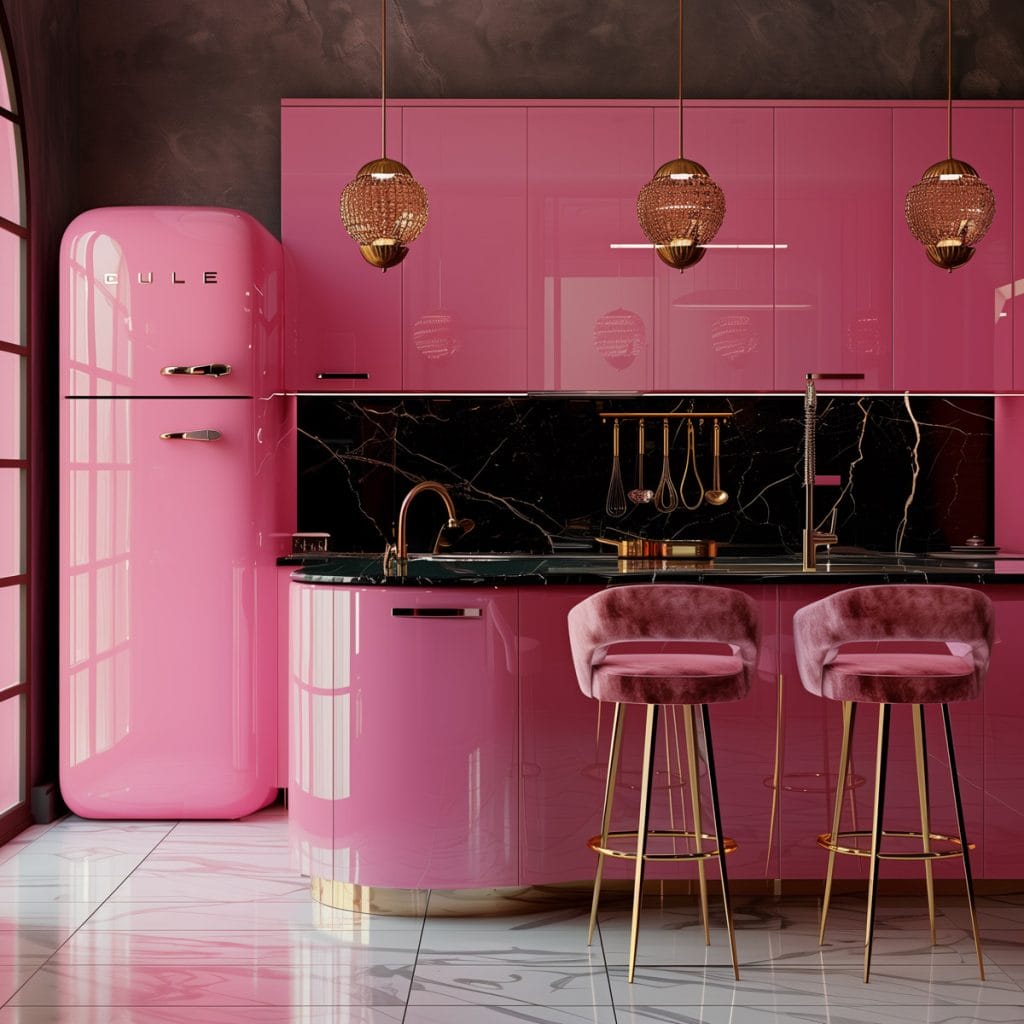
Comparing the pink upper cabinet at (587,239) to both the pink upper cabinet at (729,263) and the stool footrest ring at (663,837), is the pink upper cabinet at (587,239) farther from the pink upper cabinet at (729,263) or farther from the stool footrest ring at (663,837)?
the stool footrest ring at (663,837)

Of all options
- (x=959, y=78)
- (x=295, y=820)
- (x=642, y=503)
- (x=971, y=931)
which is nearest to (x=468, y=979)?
(x=295, y=820)

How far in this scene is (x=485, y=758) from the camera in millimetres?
3158

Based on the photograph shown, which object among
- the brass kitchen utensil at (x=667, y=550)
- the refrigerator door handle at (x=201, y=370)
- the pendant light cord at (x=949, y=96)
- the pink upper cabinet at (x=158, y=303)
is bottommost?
the brass kitchen utensil at (x=667, y=550)

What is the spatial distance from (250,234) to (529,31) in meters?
1.50

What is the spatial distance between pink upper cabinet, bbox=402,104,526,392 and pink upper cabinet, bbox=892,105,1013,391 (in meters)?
1.38

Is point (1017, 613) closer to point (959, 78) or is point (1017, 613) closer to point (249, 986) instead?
point (249, 986)

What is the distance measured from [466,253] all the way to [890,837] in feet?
8.12

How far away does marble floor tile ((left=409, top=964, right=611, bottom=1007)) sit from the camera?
2719 millimetres

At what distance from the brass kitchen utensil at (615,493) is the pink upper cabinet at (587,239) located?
1.55 feet

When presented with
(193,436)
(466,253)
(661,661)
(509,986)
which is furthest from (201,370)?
(509,986)

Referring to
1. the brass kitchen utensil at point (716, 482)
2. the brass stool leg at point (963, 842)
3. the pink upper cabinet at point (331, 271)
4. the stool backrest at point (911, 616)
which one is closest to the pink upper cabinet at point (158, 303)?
A: the pink upper cabinet at point (331, 271)

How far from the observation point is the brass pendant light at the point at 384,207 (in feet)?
10.7

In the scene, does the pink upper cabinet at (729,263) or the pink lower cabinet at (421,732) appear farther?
the pink upper cabinet at (729,263)

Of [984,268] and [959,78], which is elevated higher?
[959,78]
